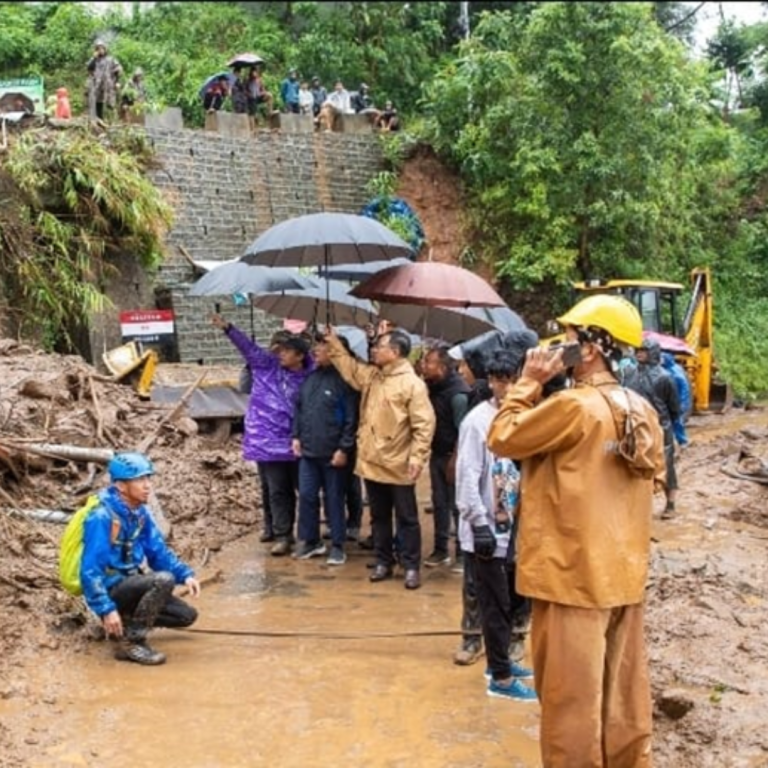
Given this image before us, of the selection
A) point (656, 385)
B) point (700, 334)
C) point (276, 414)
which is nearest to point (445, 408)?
point (276, 414)

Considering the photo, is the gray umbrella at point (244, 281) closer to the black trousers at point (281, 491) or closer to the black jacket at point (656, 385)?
the black trousers at point (281, 491)

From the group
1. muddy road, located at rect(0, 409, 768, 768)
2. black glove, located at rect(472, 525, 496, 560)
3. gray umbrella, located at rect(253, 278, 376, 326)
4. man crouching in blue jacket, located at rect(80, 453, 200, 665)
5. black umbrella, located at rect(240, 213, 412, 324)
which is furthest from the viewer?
gray umbrella, located at rect(253, 278, 376, 326)

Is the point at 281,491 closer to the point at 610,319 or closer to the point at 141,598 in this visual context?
the point at 141,598

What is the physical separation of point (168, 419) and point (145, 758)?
569cm

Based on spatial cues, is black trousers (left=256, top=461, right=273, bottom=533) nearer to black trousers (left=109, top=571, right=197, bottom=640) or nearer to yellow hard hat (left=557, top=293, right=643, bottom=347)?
black trousers (left=109, top=571, right=197, bottom=640)

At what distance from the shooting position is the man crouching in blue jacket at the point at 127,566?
504 cm

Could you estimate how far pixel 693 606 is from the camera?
18.7ft

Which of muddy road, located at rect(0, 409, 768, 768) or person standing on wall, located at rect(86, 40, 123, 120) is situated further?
person standing on wall, located at rect(86, 40, 123, 120)

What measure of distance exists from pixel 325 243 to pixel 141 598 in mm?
2789

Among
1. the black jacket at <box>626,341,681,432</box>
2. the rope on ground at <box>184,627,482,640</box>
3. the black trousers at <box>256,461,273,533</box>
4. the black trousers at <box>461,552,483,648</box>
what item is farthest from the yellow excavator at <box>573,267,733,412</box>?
the black trousers at <box>461,552,483,648</box>

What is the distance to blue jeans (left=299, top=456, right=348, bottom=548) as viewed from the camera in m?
7.28

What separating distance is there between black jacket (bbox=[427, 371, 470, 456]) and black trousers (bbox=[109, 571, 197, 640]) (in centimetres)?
255

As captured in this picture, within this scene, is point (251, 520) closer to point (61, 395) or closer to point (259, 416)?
point (259, 416)

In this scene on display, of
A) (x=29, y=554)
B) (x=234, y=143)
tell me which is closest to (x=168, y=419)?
(x=29, y=554)
